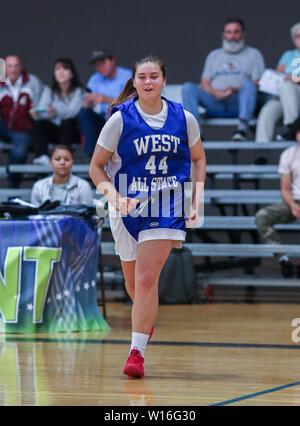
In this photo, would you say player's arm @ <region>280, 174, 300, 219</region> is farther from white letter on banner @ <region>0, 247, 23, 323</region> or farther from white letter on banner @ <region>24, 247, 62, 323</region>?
white letter on banner @ <region>0, 247, 23, 323</region>

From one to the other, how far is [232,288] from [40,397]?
5743 mm

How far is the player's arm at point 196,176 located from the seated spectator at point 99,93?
4.13 meters

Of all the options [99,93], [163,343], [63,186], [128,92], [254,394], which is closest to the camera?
[254,394]

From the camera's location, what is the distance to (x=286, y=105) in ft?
26.0

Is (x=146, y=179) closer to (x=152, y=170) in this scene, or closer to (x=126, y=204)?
(x=152, y=170)

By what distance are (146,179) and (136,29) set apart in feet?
20.3

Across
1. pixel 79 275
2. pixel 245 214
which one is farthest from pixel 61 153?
pixel 245 214

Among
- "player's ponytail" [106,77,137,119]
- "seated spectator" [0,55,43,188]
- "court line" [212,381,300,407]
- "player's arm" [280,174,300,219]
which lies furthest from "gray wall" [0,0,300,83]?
"court line" [212,381,300,407]

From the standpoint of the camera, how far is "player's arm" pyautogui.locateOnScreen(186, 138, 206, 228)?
3.94 metres

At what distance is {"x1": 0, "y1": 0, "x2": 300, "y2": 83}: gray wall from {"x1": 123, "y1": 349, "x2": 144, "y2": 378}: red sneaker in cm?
616

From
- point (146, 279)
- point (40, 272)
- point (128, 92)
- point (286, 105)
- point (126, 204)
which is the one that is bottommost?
point (146, 279)

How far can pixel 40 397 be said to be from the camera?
3.34 metres

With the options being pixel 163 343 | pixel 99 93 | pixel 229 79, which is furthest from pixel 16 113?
pixel 163 343

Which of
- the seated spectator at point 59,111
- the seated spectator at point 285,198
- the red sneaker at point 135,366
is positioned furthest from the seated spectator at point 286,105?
the red sneaker at point 135,366
